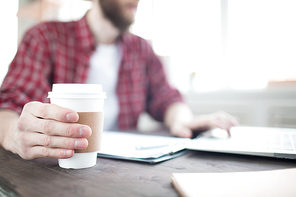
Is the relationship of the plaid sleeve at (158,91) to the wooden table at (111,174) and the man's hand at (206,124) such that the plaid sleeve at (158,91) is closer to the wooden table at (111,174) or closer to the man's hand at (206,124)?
the man's hand at (206,124)

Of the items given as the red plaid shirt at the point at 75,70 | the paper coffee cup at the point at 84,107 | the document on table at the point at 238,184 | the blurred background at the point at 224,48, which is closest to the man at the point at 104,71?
the red plaid shirt at the point at 75,70

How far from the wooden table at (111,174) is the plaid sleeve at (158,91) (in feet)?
2.63

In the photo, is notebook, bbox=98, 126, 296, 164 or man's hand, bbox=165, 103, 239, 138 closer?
notebook, bbox=98, 126, 296, 164

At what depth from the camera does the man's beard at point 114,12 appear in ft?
4.22

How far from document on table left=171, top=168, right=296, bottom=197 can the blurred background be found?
1.62 metres

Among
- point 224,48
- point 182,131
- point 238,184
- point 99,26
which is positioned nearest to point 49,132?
point 238,184

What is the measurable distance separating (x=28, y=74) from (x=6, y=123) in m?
0.39

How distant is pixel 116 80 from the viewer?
52.5 inches

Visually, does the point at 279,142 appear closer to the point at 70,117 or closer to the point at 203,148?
the point at 203,148

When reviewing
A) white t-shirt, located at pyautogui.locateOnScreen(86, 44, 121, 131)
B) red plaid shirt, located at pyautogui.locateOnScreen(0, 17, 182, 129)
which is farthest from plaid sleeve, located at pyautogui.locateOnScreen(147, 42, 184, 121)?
white t-shirt, located at pyautogui.locateOnScreen(86, 44, 121, 131)

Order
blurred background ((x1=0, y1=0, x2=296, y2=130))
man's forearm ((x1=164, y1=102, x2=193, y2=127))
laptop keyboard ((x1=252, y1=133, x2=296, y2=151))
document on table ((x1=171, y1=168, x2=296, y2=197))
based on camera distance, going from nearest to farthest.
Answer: document on table ((x1=171, y1=168, x2=296, y2=197)), laptop keyboard ((x1=252, y1=133, x2=296, y2=151)), man's forearm ((x1=164, y1=102, x2=193, y2=127)), blurred background ((x1=0, y1=0, x2=296, y2=130))

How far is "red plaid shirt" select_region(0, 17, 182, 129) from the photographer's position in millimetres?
873

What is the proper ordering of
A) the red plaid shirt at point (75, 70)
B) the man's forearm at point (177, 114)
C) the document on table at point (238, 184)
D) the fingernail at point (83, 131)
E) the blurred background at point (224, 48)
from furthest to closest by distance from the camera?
the blurred background at point (224, 48) → the man's forearm at point (177, 114) → the red plaid shirt at point (75, 70) → the fingernail at point (83, 131) → the document on table at point (238, 184)

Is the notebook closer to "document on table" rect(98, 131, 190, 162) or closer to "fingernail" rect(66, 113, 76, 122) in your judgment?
"document on table" rect(98, 131, 190, 162)
